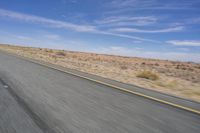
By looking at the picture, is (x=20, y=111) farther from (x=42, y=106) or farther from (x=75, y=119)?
(x=75, y=119)

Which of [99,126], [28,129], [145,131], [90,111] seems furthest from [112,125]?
[28,129]

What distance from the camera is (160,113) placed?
18.1 feet

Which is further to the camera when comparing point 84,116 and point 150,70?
point 150,70

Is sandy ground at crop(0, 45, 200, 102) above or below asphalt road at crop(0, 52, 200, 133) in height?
below

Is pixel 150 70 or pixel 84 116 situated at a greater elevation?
pixel 84 116

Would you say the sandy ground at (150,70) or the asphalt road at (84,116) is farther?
the sandy ground at (150,70)

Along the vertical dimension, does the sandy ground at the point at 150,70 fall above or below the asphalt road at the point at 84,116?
below

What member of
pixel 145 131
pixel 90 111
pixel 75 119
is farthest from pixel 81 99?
pixel 145 131

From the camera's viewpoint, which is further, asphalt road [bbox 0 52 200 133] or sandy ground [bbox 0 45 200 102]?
sandy ground [bbox 0 45 200 102]

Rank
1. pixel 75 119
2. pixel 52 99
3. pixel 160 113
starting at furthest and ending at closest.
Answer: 1. pixel 52 99
2. pixel 160 113
3. pixel 75 119

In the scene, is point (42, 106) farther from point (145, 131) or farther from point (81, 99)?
point (145, 131)

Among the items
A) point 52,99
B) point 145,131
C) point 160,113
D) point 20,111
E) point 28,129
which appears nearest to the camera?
point 28,129

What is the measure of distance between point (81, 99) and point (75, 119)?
6.52 feet

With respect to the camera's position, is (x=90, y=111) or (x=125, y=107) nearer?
(x=90, y=111)
